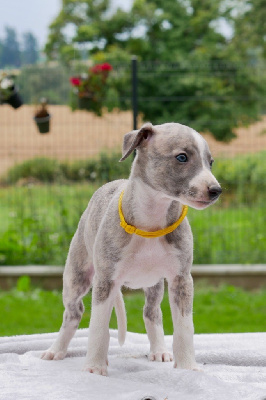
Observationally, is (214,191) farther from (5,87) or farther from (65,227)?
(5,87)

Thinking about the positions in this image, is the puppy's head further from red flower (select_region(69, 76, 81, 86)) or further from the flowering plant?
the flowering plant

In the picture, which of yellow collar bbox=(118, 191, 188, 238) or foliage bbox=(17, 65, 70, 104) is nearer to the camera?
yellow collar bbox=(118, 191, 188, 238)

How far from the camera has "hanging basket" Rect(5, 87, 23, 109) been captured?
5.69 m

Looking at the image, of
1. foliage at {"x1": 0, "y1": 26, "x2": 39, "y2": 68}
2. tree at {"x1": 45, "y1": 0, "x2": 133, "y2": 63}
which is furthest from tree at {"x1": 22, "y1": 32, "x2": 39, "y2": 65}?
tree at {"x1": 45, "y1": 0, "x2": 133, "y2": 63}

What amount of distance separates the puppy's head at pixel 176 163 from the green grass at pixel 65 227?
333 cm

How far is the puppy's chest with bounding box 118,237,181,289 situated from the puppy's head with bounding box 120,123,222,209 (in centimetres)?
22

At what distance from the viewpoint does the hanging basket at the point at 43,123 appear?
568 cm

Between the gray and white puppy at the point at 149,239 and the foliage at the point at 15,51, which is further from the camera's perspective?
the foliage at the point at 15,51

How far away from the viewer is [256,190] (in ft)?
21.1

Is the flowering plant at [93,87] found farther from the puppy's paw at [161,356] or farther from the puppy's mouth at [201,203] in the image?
the puppy's mouth at [201,203]

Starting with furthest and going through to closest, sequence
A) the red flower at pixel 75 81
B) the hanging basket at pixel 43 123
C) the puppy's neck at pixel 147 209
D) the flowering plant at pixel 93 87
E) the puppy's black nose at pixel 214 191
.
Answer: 1. the flowering plant at pixel 93 87
2. the red flower at pixel 75 81
3. the hanging basket at pixel 43 123
4. the puppy's neck at pixel 147 209
5. the puppy's black nose at pixel 214 191

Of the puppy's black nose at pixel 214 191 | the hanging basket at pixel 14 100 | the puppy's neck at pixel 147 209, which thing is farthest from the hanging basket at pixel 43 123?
the puppy's black nose at pixel 214 191

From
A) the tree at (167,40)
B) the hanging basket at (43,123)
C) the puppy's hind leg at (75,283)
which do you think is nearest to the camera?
the puppy's hind leg at (75,283)

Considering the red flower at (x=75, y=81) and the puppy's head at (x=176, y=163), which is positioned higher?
the red flower at (x=75, y=81)
